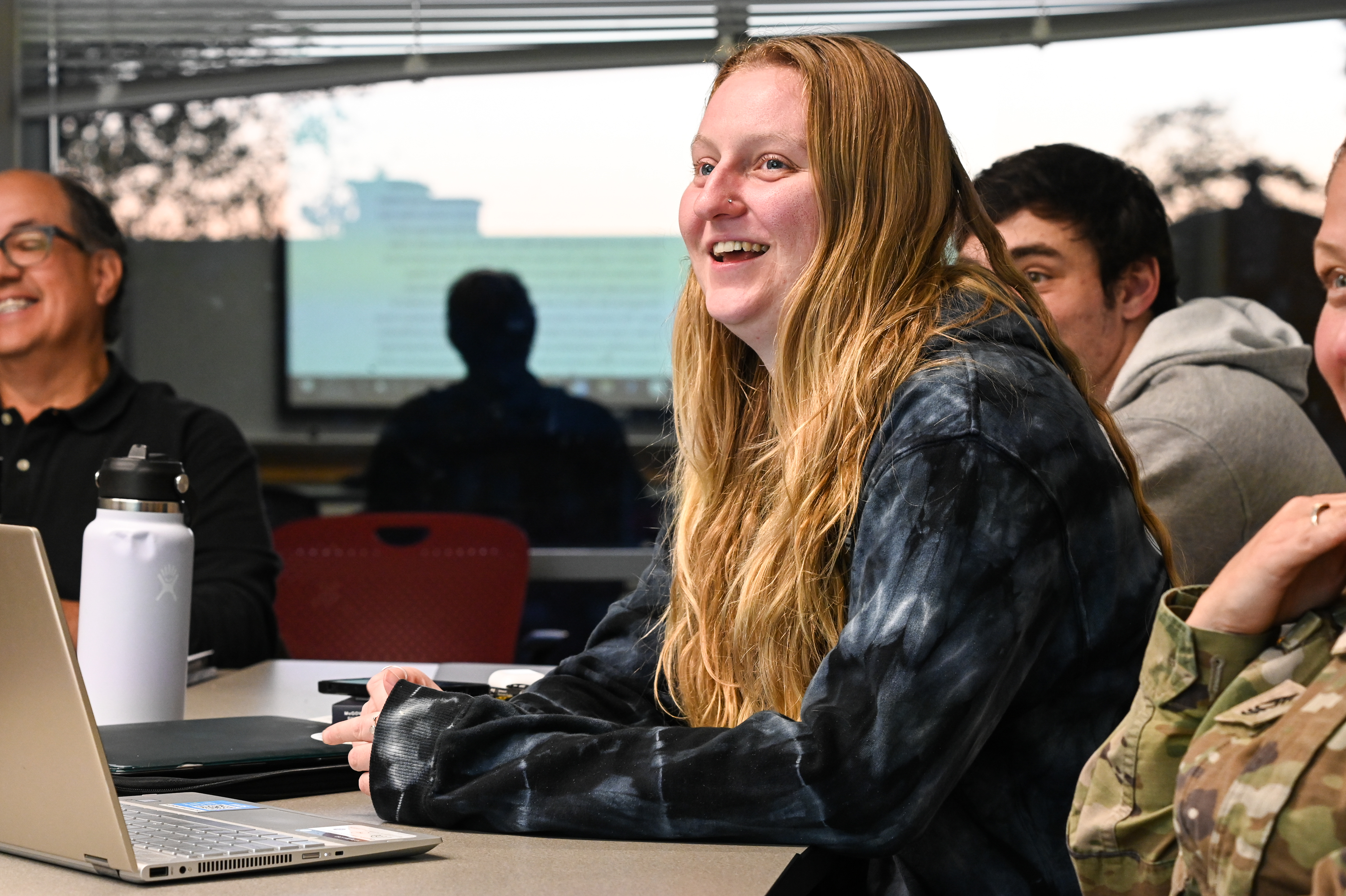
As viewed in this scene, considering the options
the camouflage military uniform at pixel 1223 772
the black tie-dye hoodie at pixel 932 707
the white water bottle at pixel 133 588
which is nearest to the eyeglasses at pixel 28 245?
the white water bottle at pixel 133 588

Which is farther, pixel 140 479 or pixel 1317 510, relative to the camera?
pixel 140 479

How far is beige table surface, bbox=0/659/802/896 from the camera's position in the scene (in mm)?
938

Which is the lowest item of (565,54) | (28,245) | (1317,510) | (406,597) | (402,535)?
(402,535)

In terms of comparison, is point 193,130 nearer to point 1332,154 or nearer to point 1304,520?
point 1332,154

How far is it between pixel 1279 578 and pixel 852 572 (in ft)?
1.09

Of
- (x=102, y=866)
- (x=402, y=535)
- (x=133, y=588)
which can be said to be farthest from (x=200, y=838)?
(x=402, y=535)

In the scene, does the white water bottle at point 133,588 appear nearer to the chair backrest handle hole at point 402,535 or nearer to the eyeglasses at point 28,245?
the eyeglasses at point 28,245

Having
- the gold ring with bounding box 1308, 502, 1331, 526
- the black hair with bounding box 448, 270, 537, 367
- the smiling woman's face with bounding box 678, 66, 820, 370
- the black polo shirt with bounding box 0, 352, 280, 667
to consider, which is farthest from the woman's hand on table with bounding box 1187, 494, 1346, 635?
the black hair with bounding box 448, 270, 537, 367

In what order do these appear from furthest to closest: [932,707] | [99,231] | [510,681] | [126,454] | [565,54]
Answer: [565,54] < [99,231] < [126,454] < [510,681] < [932,707]

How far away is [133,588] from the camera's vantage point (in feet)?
4.45

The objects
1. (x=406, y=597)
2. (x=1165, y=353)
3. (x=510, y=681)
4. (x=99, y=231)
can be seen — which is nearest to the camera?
(x=510, y=681)

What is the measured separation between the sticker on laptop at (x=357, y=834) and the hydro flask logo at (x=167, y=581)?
41 centimetres

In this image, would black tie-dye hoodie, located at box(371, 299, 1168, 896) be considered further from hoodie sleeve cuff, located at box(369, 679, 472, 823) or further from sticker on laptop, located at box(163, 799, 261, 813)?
sticker on laptop, located at box(163, 799, 261, 813)

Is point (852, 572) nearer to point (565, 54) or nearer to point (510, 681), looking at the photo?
point (510, 681)
